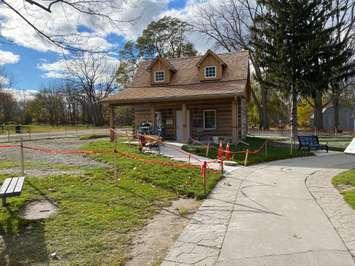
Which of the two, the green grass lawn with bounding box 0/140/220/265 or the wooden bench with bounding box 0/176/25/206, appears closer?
the green grass lawn with bounding box 0/140/220/265

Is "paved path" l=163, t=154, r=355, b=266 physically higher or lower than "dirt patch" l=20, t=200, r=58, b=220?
lower

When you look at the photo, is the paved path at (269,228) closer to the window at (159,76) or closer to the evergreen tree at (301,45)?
the window at (159,76)

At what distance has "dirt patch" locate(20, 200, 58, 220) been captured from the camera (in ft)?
23.3

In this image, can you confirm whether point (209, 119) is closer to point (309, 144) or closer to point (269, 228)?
point (309, 144)

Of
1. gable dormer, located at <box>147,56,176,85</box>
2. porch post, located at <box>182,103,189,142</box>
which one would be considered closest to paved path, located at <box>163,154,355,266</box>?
porch post, located at <box>182,103,189,142</box>

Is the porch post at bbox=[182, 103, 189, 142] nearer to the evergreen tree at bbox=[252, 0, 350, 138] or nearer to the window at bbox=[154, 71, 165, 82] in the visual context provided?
the window at bbox=[154, 71, 165, 82]

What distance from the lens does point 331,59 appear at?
2828 cm

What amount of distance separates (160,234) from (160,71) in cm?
2109

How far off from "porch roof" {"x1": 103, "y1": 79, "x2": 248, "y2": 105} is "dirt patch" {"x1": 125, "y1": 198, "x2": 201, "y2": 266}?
1365 centimetres

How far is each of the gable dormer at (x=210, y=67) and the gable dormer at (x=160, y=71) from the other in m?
2.29

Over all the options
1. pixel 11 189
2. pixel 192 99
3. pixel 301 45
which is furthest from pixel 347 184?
pixel 301 45

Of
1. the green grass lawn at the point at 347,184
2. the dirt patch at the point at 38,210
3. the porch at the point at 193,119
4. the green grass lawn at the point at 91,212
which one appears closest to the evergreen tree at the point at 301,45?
the porch at the point at 193,119

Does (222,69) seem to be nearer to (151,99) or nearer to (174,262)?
(151,99)

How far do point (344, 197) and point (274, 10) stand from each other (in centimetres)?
2224
